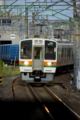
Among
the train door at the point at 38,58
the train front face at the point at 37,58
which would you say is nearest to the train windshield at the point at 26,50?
the train front face at the point at 37,58

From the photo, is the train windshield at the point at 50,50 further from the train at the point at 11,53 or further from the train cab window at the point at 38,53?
the train at the point at 11,53

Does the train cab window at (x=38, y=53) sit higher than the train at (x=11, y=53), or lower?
higher

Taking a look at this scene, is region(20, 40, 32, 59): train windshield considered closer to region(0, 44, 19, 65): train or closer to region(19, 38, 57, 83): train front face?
region(19, 38, 57, 83): train front face

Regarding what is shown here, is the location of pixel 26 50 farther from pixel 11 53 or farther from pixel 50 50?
pixel 11 53

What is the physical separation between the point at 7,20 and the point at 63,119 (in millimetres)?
33451

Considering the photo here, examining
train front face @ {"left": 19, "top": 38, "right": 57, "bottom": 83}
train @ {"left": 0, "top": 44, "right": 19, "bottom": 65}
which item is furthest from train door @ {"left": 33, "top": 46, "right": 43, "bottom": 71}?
train @ {"left": 0, "top": 44, "right": 19, "bottom": 65}

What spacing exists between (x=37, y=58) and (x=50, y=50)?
830mm

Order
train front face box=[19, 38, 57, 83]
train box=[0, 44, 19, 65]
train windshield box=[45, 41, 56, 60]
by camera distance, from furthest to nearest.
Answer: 1. train box=[0, 44, 19, 65]
2. train windshield box=[45, 41, 56, 60]
3. train front face box=[19, 38, 57, 83]

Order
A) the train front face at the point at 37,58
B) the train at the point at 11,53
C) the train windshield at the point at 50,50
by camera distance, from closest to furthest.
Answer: the train front face at the point at 37,58 < the train windshield at the point at 50,50 < the train at the point at 11,53

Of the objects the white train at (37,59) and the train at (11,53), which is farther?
the train at (11,53)

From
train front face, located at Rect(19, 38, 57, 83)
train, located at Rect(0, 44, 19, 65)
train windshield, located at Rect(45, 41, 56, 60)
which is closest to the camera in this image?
train front face, located at Rect(19, 38, 57, 83)

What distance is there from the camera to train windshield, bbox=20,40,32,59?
1145cm

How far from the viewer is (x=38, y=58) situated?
38.0ft

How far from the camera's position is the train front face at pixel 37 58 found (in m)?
11.4
